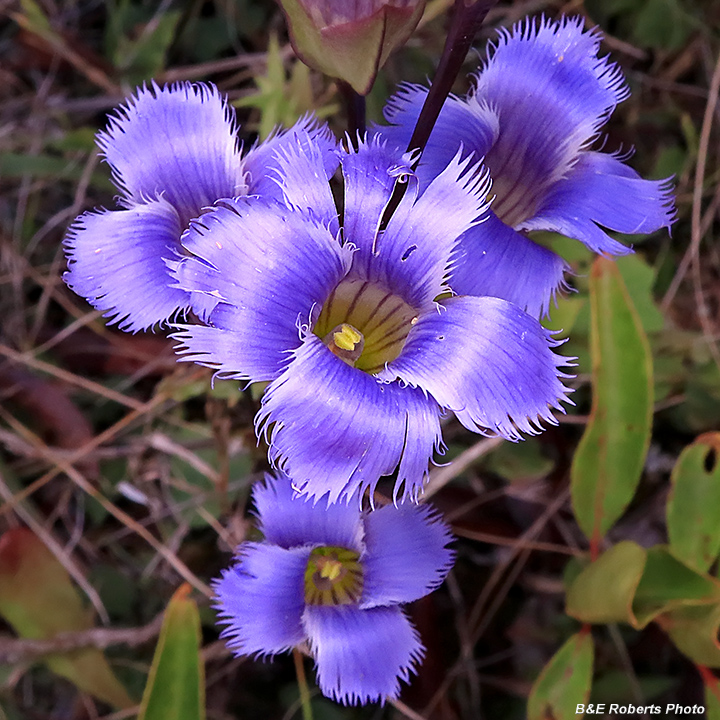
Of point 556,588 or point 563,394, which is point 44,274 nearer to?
point 556,588

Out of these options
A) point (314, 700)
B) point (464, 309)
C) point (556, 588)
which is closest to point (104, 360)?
point (314, 700)

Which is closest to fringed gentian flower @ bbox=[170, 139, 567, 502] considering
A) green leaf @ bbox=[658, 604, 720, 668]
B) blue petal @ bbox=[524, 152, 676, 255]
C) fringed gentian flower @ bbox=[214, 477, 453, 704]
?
blue petal @ bbox=[524, 152, 676, 255]

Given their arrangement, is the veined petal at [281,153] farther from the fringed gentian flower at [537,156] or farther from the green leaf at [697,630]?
the green leaf at [697,630]

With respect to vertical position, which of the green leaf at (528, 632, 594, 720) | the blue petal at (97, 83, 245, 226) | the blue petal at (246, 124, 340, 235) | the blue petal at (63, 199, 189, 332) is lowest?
the green leaf at (528, 632, 594, 720)

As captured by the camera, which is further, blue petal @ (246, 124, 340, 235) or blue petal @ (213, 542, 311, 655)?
blue petal @ (213, 542, 311, 655)

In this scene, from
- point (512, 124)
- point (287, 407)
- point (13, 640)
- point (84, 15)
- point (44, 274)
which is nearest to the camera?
point (287, 407)

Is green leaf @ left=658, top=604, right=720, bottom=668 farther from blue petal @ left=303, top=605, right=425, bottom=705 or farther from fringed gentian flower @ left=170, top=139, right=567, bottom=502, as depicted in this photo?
fringed gentian flower @ left=170, top=139, right=567, bottom=502

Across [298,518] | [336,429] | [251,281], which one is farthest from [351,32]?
[298,518]
